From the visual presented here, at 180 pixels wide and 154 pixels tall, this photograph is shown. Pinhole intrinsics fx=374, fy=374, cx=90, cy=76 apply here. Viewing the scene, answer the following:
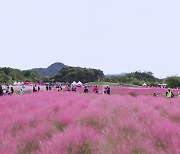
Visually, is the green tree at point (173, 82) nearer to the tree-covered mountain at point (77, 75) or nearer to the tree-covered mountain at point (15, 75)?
the tree-covered mountain at point (15, 75)

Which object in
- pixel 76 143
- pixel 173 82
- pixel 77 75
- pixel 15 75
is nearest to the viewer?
pixel 76 143

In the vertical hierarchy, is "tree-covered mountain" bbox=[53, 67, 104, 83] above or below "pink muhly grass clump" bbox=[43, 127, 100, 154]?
above

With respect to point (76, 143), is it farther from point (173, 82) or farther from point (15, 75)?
point (15, 75)

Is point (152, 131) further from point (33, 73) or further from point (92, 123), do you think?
point (33, 73)

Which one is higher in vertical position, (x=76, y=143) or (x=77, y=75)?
(x=77, y=75)

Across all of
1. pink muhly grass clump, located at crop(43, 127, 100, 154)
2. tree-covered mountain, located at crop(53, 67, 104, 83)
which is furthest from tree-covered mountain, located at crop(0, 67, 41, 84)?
pink muhly grass clump, located at crop(43, 127, 100, 154)

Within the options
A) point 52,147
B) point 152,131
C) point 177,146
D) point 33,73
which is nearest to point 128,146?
point 177,146

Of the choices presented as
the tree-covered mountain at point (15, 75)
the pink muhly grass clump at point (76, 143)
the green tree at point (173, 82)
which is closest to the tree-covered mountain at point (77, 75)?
the tree-covered mountain at point (15, 75)

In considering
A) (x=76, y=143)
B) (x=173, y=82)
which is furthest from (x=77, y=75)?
(x=76, y=143)

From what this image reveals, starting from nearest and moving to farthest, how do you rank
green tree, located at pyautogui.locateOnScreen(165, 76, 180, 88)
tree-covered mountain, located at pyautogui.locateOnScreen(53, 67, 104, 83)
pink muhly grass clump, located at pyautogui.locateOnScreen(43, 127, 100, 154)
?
pink muhly grass clump, located at pyautogui.locateOnScreen(43, 127, 100, 154) → green tree, located at pyautogui.locateOnScreen(165, 76, 180, 88) → tree-covered mountain, located at pyautogui.locateOnScreen(53, 67, 104, 83)

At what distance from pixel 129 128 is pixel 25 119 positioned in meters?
2.54

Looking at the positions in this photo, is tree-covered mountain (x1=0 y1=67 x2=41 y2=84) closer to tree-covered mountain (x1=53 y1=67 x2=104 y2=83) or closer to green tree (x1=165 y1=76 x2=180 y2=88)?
tree-covered mountain (x1=53 y1=67 x2=104 y2=83)

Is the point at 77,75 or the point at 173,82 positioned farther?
the point at 77,75

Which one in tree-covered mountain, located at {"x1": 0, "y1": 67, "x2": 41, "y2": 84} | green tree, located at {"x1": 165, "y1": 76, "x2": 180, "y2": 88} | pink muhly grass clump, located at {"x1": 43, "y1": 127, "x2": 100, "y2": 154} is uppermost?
tree-covered mountain, located at {"x1": 0, "y1": 67, "x2": 41, "y2": 84}
